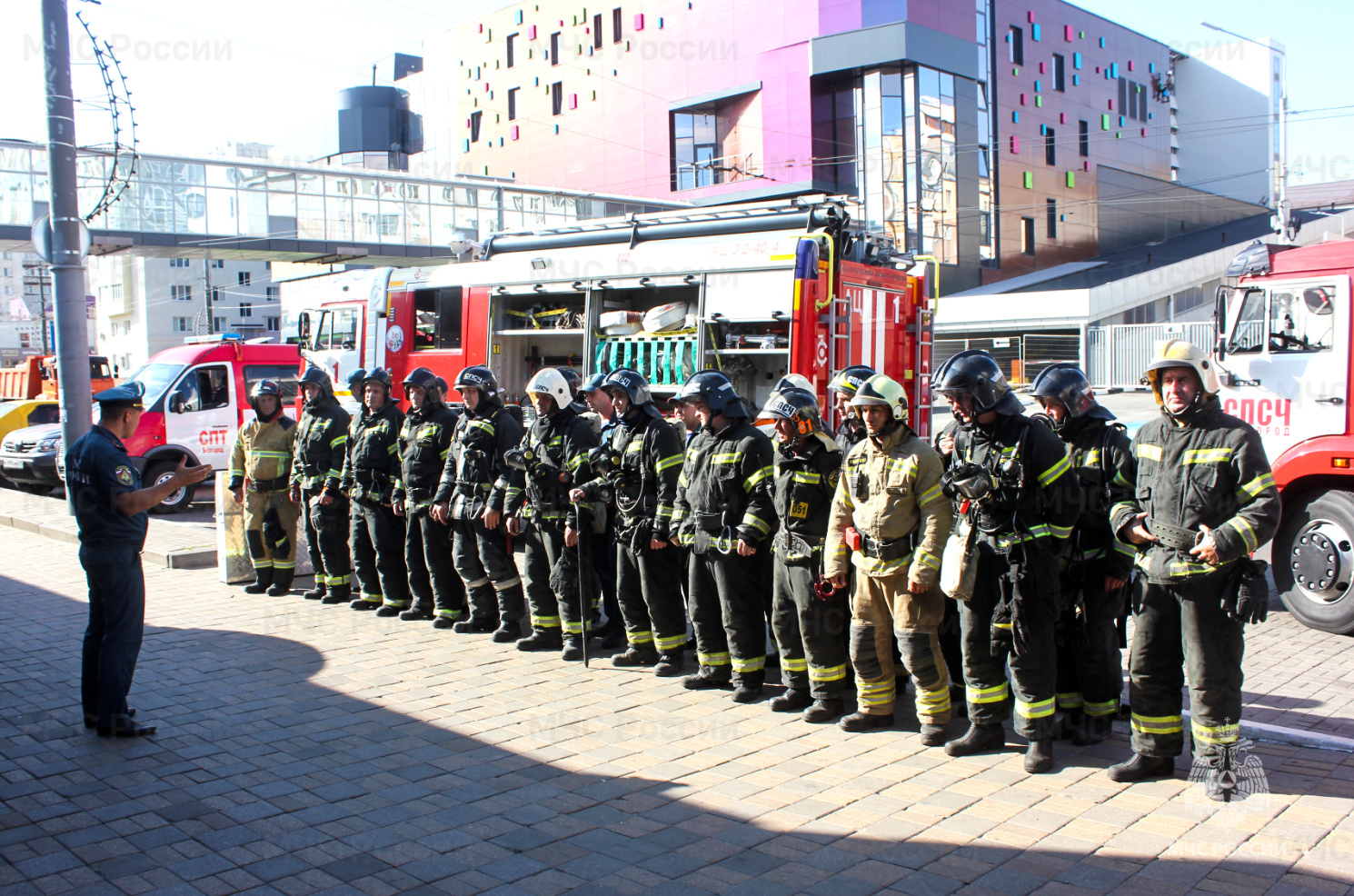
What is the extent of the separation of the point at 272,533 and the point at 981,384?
7.08 meters

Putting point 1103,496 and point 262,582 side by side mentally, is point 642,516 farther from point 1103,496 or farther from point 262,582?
point 262,582

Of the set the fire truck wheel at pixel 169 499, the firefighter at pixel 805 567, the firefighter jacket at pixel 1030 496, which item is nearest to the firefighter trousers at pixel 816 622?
the firefighter at pixel 805 567

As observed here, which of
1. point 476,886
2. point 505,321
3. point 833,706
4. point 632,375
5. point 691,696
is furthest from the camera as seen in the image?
point 505,321

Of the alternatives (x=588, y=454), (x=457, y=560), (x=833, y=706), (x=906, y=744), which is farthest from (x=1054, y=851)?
(x=457, y=560)

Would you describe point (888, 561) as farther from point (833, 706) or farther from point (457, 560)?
point (457, 560)

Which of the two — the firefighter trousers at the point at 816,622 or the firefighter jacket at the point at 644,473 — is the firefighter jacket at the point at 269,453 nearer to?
the firefighter jacket at the point at 644,473

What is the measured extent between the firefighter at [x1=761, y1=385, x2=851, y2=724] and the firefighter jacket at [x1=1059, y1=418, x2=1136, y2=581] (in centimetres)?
133

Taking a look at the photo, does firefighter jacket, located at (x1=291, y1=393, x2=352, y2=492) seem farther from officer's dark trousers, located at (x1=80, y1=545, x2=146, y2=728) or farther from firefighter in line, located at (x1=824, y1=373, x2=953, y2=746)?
firefighter in line, located at (x1=824, y1=373, x2=953, y2=746)

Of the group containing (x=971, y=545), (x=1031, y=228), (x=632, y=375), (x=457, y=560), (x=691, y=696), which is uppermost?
(x=1031, y=228)

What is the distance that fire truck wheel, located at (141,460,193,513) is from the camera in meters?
14.4

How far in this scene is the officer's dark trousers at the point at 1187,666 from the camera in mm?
4473

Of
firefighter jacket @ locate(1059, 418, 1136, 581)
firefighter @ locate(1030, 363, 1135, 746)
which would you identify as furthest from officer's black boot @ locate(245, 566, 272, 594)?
firefighter jacket @ locate(1059, 418, 1136, 581)

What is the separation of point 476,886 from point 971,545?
8.66 feet

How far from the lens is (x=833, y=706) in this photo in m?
5.77
